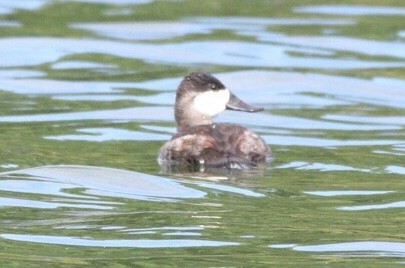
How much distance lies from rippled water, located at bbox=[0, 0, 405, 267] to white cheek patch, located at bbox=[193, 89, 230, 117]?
0.54m

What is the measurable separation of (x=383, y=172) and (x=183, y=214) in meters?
2.01

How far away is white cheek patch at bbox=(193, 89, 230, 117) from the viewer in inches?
483

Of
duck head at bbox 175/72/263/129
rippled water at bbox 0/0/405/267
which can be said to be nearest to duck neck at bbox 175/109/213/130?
duck head at bbox 175/72/263/129

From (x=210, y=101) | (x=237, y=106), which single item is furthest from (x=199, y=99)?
(x=237, y=106)

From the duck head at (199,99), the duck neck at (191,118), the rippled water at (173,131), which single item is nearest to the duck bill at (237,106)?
the duck head at (199,99)

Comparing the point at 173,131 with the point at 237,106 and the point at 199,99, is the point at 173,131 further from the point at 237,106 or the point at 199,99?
the point at 199,99

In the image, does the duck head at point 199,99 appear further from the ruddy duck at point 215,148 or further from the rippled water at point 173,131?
the rippled water at point 173,131

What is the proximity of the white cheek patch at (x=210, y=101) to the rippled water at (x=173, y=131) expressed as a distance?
1.76ft

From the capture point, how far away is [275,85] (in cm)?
1612

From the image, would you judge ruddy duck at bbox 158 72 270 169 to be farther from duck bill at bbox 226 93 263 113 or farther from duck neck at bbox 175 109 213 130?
duck bill at bbox 226 93 263 113

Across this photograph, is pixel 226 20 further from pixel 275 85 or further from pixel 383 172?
pixel 383 172

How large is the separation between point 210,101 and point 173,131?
1.31m

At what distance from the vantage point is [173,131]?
44.5ft

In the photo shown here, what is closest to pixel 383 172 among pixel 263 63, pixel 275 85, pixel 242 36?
pixel 275 85
